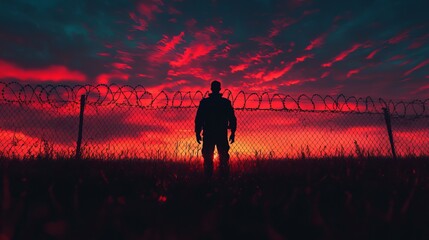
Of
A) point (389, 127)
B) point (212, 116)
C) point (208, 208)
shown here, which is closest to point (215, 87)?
point (212, 116)

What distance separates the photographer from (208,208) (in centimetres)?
362

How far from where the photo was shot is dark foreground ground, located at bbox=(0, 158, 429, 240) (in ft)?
8.07

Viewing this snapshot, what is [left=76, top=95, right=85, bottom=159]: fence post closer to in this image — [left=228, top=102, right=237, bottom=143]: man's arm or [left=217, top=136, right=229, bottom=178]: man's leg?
[left=217, top=136, right=229, bottom=178]: man's leg

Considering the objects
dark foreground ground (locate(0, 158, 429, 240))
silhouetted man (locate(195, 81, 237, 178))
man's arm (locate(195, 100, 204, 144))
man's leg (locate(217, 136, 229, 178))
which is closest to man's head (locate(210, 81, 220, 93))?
silhouetted man (locate(195, 81, 237, 178))

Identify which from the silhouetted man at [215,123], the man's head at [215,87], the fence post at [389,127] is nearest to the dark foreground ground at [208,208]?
the silhouetted man at [215,123]

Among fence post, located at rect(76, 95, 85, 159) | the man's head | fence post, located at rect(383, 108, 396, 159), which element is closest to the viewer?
the man's head

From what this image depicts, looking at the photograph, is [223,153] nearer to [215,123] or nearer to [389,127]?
[215,123]

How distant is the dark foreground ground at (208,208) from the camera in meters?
2.46

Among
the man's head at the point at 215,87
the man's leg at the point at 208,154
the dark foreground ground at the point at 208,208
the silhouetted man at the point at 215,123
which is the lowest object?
the dark foreground ground at the point at 208,208

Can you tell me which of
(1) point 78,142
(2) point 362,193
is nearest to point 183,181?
(2) point 362,193

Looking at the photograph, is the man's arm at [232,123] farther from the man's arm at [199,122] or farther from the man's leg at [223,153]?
the man's arm at [199,122]

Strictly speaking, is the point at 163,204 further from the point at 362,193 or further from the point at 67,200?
the point at 362,193

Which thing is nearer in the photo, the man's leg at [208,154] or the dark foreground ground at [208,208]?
the dark foreground ground at [208,208]

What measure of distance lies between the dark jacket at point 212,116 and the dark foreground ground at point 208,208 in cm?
145
